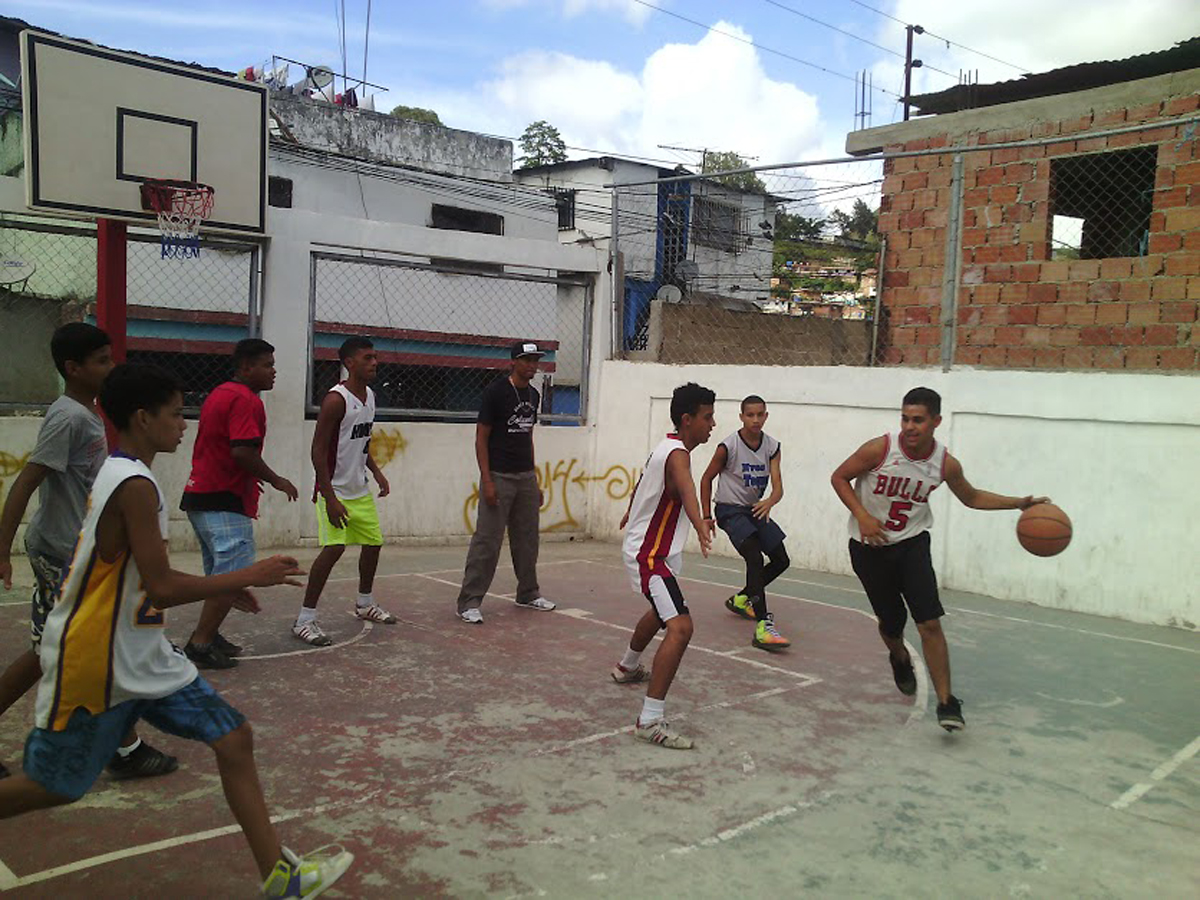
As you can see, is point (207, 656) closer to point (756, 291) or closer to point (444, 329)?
point (756, 291)

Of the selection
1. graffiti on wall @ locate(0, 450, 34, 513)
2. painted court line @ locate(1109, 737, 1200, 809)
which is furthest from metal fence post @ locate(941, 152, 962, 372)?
graffiti on wall @ locate(0, 450, 34, 513)

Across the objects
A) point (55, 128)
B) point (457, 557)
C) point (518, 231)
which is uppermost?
point (518, 231)

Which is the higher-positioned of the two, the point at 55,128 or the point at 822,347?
the point at 55,128

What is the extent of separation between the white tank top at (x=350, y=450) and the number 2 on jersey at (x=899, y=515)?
3.40 meters

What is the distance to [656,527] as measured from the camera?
4.99m

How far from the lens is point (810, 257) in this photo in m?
16.4

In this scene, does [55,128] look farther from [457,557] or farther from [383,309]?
[383,309]

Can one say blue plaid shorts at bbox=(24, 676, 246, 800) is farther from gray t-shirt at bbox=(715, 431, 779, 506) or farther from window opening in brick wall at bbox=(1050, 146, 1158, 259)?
window opening in brick wall at bbox=(1050, 146, 1158, 259)

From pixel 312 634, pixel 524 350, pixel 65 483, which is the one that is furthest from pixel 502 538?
pixel 65 483

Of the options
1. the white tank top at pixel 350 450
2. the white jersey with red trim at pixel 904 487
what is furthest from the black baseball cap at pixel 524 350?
the white jersey with red trim at pixel 904 487

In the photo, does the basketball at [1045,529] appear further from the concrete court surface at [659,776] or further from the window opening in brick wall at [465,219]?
the window opening in brick wall at [465,219]

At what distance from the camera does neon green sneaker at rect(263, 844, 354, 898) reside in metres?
2.93

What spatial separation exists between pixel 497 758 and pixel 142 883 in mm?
1605

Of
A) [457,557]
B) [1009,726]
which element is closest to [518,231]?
[457,557]
